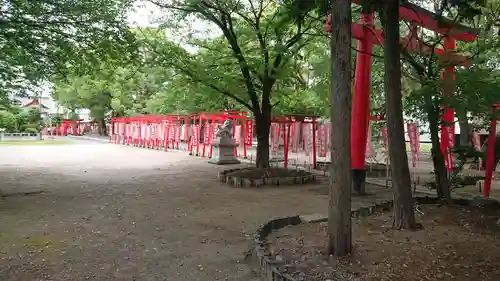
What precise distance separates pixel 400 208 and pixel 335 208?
1.69 meters

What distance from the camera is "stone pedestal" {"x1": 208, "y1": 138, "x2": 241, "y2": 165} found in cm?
1795

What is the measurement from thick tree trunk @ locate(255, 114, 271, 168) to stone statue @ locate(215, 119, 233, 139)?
5530mm

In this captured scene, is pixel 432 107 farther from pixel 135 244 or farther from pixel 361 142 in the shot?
pixel 135 244

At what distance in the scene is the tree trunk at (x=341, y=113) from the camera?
4.45 m

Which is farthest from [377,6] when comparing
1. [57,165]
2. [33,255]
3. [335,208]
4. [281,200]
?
[57,165]

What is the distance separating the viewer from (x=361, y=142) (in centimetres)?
969

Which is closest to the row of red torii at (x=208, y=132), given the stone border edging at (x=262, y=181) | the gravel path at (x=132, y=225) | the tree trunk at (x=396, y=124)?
the stone border edging at (x=262, y=181)

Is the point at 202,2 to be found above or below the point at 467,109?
above

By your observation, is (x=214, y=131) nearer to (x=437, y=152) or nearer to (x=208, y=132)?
(x=208, y=132)

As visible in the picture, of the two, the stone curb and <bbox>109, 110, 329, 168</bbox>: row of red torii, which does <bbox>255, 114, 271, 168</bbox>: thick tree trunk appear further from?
the stone curb

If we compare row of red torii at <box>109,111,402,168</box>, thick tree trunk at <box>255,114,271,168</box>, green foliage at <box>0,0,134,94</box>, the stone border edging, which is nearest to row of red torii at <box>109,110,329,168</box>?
row of red torii at <box>109,111,402,168</box>

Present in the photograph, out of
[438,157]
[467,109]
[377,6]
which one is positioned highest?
[377,6]

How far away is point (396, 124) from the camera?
5613mm

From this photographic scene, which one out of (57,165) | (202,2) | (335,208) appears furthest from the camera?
(57,165)
